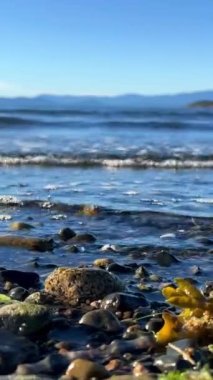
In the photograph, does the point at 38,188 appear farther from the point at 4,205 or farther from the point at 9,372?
the point at 9,372

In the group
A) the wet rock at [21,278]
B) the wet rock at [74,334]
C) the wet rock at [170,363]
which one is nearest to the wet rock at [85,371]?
the wet rock at [170,363]

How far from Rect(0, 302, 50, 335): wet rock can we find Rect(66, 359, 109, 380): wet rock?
2.78ft

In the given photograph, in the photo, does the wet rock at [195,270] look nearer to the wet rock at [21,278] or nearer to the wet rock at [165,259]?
the wet rock at [165,259]

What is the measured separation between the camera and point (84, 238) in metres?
8.65

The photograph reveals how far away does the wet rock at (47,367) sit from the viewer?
424 centimetres

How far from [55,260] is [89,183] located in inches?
256

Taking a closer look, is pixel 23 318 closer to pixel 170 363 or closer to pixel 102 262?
pixel 170 363

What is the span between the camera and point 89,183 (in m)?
14.1

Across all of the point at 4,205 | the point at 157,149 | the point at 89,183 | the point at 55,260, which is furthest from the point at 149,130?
the point at 55,260

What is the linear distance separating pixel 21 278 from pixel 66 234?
2253 mm

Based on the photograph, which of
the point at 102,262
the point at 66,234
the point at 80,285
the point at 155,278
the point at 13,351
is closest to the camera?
the point at 13,351

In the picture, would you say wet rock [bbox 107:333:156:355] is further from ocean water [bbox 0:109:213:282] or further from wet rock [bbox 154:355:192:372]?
ocean water [bbox 0:109:213:282]

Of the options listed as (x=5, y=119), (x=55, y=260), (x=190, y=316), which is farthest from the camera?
(x=5, y=119)

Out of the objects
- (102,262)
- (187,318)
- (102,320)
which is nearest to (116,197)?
(102,262)
